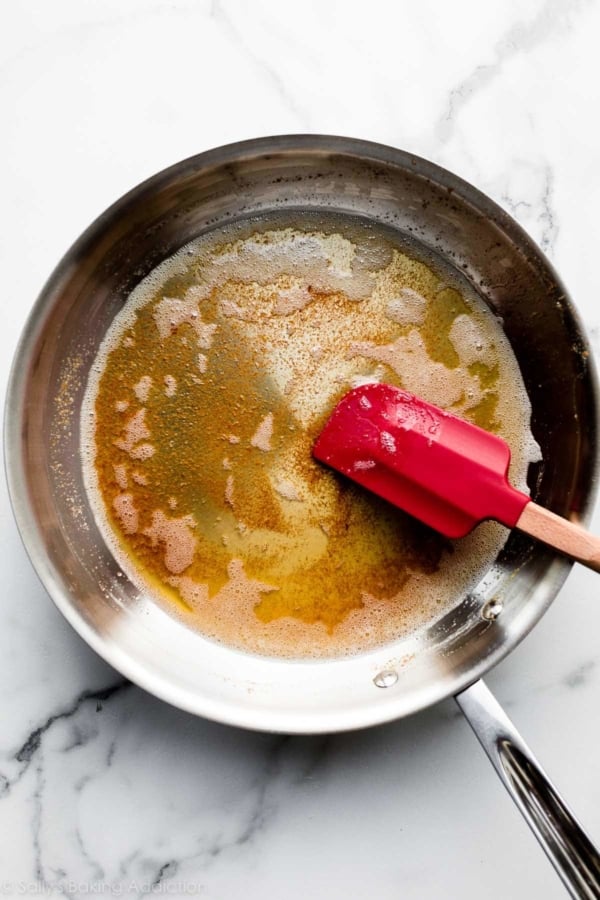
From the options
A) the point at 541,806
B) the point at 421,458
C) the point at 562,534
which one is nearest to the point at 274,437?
the point at 421,458

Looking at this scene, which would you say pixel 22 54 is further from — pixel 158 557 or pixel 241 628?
pixel 241 628

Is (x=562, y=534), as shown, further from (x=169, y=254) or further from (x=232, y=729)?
(x=169, y=254)

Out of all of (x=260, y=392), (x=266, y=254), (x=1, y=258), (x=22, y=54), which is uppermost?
(x=22, y=54)

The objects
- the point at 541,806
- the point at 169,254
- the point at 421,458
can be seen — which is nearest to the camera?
the point at 541,806

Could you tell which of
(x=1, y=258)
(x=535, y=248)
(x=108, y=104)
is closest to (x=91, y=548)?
(x=1, y=258)

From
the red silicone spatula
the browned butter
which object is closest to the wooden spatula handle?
the red silicone spatula

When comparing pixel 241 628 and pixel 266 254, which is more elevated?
pixel 266 254

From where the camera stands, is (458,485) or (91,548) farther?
(91,548)

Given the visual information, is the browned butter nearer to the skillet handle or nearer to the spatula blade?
the spatula blade
